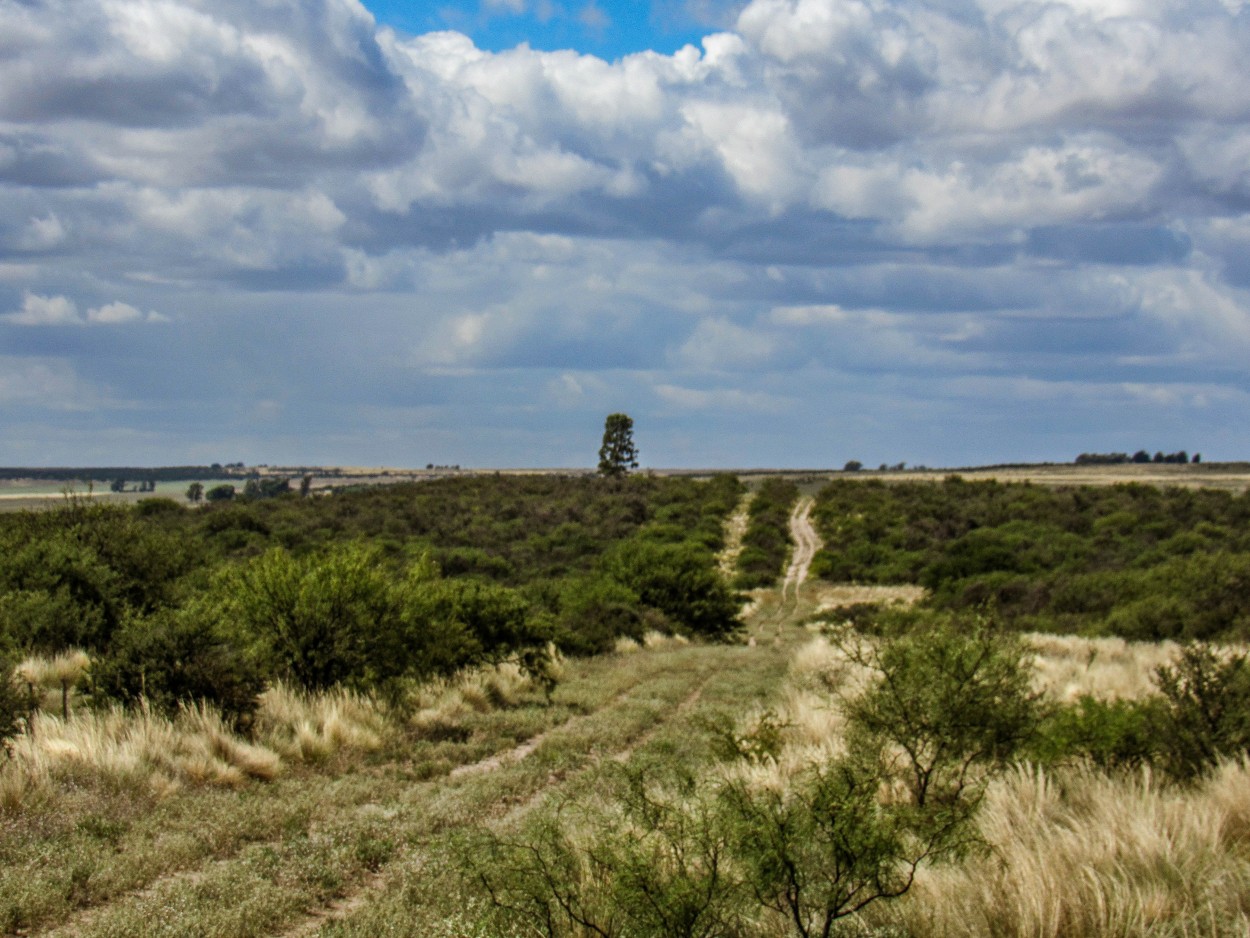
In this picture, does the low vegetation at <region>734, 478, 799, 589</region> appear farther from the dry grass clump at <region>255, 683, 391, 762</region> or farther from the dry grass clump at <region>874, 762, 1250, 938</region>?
the dry grass clump at <region>874, 762, 1250, 938</region>

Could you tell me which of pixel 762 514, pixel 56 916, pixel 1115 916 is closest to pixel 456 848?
pixel 56 916

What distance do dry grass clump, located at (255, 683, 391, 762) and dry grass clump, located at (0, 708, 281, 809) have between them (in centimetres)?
52

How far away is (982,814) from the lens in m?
7.09

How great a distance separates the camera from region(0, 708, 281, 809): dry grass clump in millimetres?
7836

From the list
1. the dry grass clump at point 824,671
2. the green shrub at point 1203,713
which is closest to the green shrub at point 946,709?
the green shrub at point 1203,713

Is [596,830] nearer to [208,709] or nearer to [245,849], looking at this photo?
[245,849]

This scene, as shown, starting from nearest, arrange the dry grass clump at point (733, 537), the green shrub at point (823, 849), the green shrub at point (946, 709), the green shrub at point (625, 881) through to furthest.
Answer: the green shrub at point (625, 881), the green shrub at point (823, 849), the green shrub at point (946, 709), the dry grass clump at point (733, 537)

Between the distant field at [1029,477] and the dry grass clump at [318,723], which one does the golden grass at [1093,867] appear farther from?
the distant field at [1029,477]

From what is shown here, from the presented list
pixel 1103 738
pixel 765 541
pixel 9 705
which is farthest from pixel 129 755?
pixel 765 541

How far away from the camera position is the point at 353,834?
7547 mm

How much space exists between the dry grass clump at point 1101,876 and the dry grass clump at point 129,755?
19.8 feet

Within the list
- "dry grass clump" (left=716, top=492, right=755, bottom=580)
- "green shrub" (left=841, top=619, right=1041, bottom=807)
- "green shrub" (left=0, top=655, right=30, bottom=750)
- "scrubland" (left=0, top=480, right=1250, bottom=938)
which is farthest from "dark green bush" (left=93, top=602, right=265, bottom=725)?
"dry grass clump" (left=716, top=492, right=755, bottom=580)

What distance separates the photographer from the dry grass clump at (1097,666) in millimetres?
16281

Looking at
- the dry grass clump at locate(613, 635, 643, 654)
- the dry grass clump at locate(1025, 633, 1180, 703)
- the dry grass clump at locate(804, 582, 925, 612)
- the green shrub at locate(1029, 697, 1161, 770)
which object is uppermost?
the green shrub at locate(1029, 697, 1161, 770)
